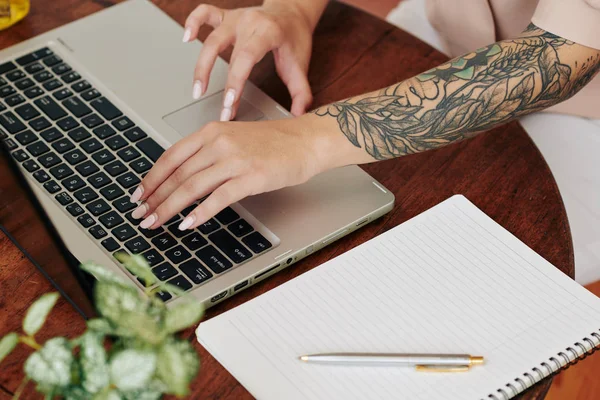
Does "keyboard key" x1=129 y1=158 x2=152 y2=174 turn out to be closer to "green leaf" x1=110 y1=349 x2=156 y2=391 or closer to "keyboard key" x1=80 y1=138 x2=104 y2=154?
"keyboard key" x1=80 y1=138 x2=104 y2=154

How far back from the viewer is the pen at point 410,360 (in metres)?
0.56

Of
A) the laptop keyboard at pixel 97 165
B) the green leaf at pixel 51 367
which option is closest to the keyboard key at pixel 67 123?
the laptop keyboard at pixel 97 165

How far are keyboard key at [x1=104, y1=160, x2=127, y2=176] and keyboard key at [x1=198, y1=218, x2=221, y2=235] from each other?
122 millimetres

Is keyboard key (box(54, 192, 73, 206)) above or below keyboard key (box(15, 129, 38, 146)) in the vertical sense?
above

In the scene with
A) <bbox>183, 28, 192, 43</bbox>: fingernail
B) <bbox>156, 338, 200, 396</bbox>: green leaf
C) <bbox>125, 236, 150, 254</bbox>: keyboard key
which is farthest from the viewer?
<bbox>183, 28, 192, 43</bbox>: fingernail

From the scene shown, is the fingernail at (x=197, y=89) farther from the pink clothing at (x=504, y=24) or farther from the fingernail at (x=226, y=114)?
the pink clothing at (x=504, y=24)

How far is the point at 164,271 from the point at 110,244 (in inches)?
2.6

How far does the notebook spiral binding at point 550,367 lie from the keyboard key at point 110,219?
375 mm

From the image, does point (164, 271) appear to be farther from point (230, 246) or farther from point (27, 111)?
point (27, 111)

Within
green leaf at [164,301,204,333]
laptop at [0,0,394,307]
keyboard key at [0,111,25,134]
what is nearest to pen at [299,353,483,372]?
laptop at [0,0,394,307]

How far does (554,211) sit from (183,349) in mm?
527

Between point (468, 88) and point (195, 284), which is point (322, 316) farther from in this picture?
point (468, 88)

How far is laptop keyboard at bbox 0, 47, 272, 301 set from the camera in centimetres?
65

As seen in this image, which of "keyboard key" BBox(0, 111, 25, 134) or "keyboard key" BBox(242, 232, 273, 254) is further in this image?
"keyboard key" BBox(0, 111, 25, 134)
